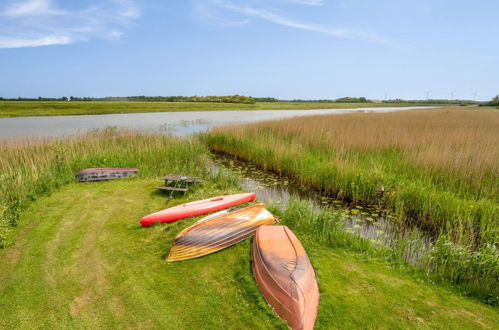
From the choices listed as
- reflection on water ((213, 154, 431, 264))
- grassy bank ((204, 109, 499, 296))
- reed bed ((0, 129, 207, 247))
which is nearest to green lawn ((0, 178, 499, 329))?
grassy bank ((204, 109, 499, 296))

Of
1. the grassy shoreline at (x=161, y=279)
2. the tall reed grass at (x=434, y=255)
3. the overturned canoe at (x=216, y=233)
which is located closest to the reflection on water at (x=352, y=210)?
the tall reed grass at (x=434, y=255)

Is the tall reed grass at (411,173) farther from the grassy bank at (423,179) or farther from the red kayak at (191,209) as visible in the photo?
the red kayak at (191,209)

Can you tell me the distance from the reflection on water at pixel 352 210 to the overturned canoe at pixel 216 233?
2.01m

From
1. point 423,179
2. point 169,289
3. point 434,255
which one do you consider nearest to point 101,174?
point 169,289

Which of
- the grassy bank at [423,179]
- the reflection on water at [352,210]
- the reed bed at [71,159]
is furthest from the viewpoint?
the reed bed at [71,159]

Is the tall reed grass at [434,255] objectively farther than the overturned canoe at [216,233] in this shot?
No

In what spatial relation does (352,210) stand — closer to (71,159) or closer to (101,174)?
(101,174)

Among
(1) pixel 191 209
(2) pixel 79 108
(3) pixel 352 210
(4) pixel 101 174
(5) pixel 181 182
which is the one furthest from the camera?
(2) pixel 79 108

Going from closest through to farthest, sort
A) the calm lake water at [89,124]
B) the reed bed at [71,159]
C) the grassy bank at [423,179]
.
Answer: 1. the grassy bank at [423,179]
2. the reed bed at [71,159]
3. the calm lake water at [89,124]

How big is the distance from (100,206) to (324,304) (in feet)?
17.5

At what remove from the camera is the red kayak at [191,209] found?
503 cm

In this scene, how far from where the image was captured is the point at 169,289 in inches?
129

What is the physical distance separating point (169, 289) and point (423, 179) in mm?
7005

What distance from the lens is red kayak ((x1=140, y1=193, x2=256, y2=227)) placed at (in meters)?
5.03
